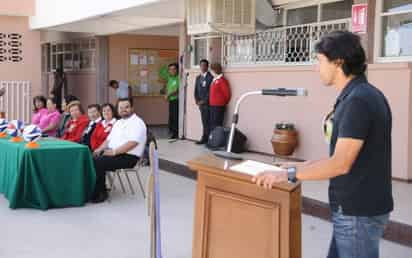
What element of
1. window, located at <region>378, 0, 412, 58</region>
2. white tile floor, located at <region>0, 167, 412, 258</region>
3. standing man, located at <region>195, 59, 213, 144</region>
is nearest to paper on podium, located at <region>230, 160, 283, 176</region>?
white tile floor, located at <region>0, 167, 412, 258</region>

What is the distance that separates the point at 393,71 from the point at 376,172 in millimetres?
4431

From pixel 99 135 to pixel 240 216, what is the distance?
172 inches

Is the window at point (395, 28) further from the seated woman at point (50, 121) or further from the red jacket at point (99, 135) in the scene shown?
the seated woman at point (50, 121)

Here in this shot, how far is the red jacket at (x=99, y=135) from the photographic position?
6676mm

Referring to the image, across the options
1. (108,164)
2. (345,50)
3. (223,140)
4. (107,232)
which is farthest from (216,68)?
(345,50)

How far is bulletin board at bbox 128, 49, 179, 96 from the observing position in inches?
569

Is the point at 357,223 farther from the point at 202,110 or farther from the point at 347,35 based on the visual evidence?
the point at 202,110

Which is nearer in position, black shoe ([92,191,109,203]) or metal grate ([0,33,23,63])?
black shoe ([92,191,109,203])

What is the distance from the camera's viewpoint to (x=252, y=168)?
2.46 m

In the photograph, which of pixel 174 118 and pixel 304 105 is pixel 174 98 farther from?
pixel 304 105

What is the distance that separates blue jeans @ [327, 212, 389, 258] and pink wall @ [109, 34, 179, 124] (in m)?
12.3

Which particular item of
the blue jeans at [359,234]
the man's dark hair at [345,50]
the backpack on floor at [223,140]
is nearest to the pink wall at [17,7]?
the backpack on floor at [223,140]

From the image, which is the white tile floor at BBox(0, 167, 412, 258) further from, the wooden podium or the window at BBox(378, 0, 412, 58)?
the window at BBox(378, 0, 412, 58)

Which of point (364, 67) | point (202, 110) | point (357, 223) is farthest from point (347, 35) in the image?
point (202, 110)
